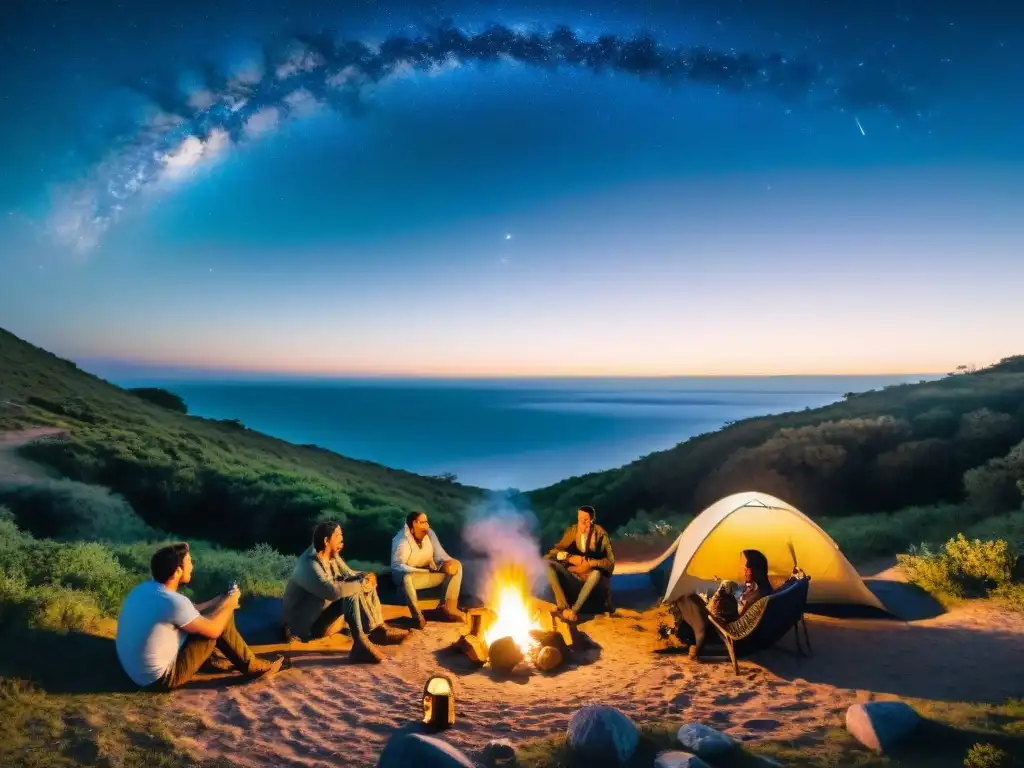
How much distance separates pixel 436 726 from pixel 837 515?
16.6 m

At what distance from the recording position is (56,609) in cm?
704

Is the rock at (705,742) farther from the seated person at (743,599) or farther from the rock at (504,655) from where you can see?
the rock at (504,655)

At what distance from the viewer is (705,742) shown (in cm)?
497

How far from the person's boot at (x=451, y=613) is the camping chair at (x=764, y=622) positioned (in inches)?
128

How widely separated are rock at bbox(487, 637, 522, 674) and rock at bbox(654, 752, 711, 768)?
247 centimetres

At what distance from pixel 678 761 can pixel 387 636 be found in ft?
13.4

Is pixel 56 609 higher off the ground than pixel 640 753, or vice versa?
A: pixel 56 609

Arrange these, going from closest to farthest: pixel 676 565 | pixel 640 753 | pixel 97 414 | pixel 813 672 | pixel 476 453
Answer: pixel 640 753 < pixel 813 672 < pixel 676 565 < pixel 97 414 < pixel 476 453

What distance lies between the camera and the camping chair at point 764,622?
668 centimetres

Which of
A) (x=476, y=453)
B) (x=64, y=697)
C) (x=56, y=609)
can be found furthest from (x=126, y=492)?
(x=476, y=453)

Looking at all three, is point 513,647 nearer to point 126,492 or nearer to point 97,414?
point 126,492

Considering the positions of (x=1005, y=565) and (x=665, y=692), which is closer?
(x=665, y=692)

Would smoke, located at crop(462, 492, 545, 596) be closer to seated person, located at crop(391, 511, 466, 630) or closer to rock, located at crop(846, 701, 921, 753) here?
seated person, located at crop(391, 511, 466, 630)

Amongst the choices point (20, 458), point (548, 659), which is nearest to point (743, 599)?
point (548, 659)
